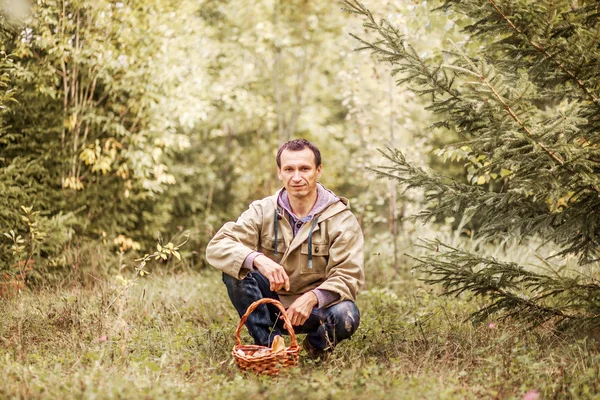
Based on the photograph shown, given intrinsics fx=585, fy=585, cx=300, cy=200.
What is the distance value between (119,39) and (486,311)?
188 inches

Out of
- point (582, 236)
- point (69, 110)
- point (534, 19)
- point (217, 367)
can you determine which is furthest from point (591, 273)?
point (69, 110)

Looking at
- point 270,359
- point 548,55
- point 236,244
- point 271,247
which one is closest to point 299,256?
point 271,247

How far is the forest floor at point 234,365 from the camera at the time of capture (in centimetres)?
281

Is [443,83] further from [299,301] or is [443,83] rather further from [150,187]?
[150,187]

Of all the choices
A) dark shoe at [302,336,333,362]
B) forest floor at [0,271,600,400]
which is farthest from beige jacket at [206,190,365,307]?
forest floor at [0,271,600,400]

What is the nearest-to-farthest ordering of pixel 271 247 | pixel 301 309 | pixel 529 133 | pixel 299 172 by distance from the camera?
pixel 529 133
pixel 301 309
pixel 299 172
pixel 271 247

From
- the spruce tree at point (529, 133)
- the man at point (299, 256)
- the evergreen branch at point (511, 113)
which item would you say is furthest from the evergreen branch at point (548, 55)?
the man at point (299, 256)

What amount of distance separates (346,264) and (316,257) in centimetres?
22

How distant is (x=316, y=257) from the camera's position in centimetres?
368

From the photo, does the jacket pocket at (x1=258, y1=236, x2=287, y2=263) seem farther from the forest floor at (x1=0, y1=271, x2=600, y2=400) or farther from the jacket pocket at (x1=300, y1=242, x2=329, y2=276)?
the forest floor at (x1=0, y1=271, x2=600, y2=400)

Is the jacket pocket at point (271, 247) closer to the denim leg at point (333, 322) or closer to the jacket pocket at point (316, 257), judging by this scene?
the jacket pocket at point (316, 257)

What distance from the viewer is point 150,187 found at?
7082 mm

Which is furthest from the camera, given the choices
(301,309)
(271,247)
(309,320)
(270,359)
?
(271,247)

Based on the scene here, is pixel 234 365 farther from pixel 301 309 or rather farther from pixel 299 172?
pixel 299 172
